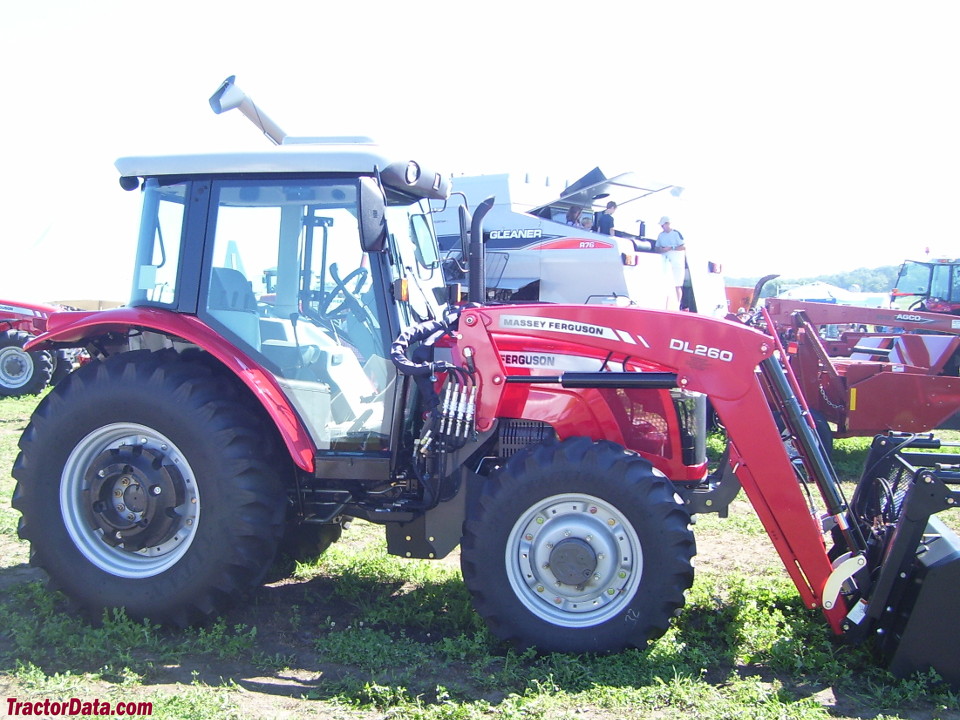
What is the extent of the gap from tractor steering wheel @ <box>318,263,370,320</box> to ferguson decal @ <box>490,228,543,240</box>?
25.5ft

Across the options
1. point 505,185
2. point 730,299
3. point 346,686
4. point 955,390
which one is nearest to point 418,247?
point 346,686

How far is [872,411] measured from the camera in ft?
28.1

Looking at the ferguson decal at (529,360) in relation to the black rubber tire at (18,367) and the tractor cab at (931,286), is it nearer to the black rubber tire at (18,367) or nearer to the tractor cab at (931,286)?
the black rubber tire at (18,367)

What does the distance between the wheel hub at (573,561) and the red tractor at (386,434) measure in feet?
0.03

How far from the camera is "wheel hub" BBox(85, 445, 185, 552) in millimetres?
4066

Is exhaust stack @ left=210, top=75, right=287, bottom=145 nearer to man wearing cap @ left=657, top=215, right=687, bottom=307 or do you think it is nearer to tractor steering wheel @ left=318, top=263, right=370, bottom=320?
tractor steering wheel @ left=318, top=263, right=370, bottom=320

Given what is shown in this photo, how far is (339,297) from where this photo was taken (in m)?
4.19

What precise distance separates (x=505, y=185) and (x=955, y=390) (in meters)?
6.43

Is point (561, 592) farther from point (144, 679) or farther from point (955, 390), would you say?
point (955, 390)

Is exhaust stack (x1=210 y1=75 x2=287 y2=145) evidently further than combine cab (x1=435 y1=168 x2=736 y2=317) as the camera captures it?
No

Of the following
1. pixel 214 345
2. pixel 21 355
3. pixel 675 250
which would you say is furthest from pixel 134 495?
pixel 675 250

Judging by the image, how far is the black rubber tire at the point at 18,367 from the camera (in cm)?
1239

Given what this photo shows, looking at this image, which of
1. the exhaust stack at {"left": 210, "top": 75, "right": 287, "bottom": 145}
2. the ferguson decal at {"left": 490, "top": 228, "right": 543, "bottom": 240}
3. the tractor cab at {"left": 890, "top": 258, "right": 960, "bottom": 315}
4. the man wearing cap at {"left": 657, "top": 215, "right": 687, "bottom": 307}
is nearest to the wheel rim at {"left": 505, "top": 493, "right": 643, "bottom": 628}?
the exhaust stack at {"left": 210, "top": 75, "right": 287, "bottom": 145}

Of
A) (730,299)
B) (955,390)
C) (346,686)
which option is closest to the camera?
(346,686)
